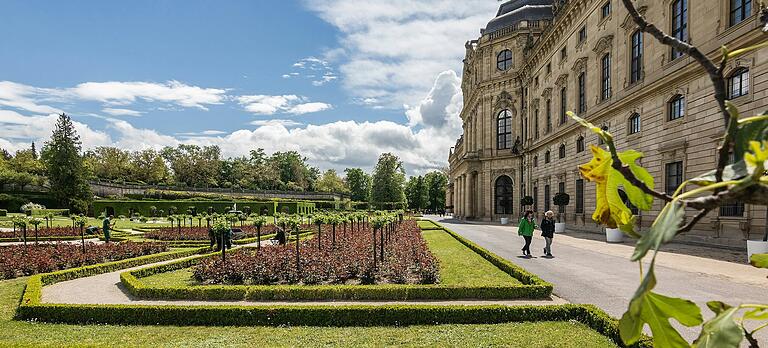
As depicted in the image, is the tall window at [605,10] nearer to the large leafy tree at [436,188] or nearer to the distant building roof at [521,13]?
the distant building roof at [521,13]

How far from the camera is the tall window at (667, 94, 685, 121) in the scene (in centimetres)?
2027

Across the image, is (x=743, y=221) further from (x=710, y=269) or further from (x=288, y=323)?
(x=288, y=323)

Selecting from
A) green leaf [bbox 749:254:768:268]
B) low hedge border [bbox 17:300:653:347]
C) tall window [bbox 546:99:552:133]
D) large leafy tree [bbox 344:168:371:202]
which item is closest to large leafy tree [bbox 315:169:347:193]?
large leafy tree [bbox 344:168:371:202]

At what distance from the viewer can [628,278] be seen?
12.2m

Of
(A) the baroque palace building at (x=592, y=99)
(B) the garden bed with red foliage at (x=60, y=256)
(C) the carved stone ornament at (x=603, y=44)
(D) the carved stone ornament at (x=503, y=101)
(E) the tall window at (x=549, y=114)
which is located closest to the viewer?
(B) the garden bed with red foliage at (x=60, y=256)

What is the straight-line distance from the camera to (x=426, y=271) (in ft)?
39.4

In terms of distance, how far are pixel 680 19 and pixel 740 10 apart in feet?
13.1

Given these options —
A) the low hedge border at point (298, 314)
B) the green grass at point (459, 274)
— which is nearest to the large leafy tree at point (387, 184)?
the green grass at point (459, 274)

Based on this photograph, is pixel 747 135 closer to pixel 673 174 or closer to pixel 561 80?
pixel 673 174

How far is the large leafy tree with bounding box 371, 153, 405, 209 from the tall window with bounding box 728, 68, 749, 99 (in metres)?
59.7

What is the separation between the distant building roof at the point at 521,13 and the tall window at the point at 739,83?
32.6m

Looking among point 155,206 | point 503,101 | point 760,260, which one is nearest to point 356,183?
point 155,206

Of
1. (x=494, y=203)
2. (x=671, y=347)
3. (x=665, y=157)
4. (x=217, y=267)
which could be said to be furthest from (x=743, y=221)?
(x=494, y=203)

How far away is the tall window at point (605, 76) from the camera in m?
28.1
